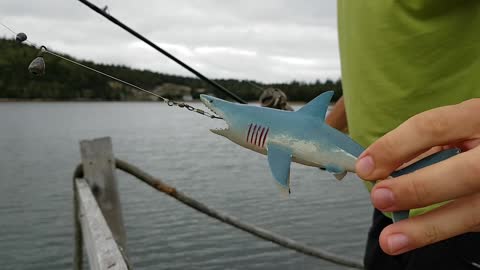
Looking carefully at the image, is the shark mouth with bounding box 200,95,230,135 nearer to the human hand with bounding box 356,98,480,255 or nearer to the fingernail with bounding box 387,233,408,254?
the human hand with bounding box 356,98,480,255

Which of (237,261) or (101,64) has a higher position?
(101,64)

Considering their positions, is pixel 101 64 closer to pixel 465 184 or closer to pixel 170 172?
pixel 465 184

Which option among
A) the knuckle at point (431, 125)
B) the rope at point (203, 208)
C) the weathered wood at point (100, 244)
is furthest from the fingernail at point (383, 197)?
the rope at point (203, 208)

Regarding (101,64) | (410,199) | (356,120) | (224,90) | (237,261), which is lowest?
(237,261)

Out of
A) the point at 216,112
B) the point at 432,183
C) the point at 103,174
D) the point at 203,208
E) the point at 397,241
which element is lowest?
the point at 203,208

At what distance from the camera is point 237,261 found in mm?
11406

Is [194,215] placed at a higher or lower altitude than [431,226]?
lower

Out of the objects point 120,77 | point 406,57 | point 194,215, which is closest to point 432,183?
point 406,57

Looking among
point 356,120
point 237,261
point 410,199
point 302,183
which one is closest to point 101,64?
point 356,120

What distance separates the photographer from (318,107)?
0.99 meters

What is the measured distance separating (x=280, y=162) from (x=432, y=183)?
263 millimetres

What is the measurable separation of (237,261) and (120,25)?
10.4 m

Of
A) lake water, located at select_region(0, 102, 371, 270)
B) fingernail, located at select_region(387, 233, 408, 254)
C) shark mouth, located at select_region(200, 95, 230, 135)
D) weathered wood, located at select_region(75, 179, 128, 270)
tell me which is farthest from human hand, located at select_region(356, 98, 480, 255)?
lake water, located at select_region(0, 102, 371, 270)

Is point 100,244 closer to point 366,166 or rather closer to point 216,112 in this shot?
point 216,112
